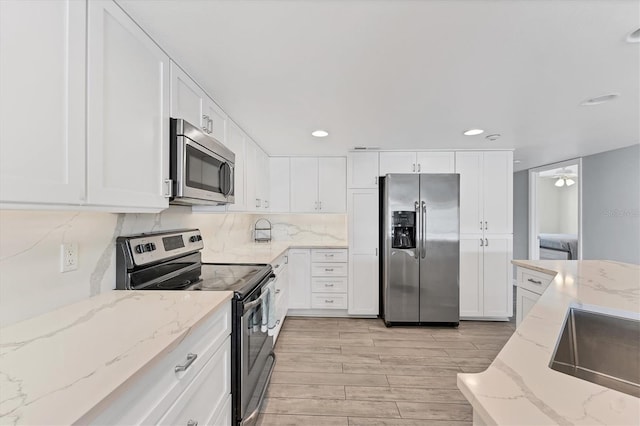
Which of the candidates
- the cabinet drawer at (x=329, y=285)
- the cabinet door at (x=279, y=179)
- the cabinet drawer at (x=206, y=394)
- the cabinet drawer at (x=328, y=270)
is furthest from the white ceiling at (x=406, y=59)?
the cabinet drawer at (x=329, y=285)

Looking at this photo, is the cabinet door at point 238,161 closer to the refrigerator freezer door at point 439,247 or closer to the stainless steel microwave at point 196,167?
the stainless steel microwave at point 196,167

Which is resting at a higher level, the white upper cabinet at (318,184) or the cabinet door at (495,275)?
the white upper cabinet at (318,184)

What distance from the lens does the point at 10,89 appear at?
736 millimetres

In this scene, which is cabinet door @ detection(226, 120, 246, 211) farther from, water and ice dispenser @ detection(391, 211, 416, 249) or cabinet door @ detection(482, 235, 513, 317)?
cabinet door @ detection(482, 235, 513, 317)

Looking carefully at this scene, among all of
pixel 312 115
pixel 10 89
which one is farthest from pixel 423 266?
pixel 10 89

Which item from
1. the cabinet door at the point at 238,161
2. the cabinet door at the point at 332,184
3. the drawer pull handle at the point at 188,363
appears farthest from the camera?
the cabinet door at the point at 332,184

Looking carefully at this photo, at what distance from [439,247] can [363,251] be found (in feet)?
A: 2.96

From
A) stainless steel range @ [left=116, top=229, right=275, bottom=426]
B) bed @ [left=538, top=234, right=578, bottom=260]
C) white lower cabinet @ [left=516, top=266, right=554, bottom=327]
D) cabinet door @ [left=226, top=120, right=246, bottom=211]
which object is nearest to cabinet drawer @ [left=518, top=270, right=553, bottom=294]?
white lower cabinet @ [left=516, top=266, right=554, bottom=327]

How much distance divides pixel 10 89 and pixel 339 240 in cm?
372

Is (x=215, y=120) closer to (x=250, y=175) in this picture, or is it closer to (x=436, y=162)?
(x=250, y=175)

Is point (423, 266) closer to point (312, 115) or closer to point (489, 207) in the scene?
point (489, 207)

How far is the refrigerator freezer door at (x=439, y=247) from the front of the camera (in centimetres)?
337

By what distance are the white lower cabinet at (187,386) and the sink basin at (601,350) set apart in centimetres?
128

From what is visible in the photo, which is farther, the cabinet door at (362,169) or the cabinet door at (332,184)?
the cabinet door at (332,184)
